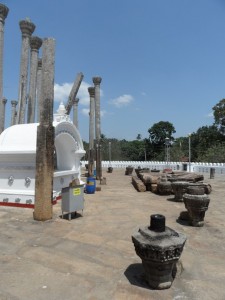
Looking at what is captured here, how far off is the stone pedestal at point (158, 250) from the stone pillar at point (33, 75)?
13732 mm

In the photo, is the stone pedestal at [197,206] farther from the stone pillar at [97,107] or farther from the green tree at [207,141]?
the green tree at [207,141]

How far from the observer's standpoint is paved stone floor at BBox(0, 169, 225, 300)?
3.81m

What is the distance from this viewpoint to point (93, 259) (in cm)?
492

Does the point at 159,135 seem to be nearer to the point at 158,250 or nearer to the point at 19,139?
the point at 19,139

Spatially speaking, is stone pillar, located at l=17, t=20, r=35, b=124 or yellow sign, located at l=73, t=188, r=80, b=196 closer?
yellow sign, located at l=73, t=188, r=80, b=196

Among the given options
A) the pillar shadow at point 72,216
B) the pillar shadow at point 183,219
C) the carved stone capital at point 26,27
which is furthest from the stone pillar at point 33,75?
the pillar shadow at point 183,219

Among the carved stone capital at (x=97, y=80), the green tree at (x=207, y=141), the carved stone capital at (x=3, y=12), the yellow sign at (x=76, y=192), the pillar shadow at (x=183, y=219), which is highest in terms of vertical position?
the carved stone capital at (x=3, y=12)

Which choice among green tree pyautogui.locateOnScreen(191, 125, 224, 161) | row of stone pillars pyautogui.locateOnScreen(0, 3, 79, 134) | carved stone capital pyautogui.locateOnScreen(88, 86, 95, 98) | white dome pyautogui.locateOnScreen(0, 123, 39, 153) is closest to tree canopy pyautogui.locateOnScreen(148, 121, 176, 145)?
green tree pyautogui.locateOnScreen(191, 125, 224, 161)

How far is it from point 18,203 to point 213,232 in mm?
6215

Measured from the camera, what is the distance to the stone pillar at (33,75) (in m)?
16.3

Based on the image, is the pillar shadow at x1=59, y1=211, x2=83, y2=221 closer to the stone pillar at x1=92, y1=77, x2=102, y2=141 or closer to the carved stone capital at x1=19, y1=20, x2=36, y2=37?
the stone pillar at x1=92, y1=77, x2=102, y2=141

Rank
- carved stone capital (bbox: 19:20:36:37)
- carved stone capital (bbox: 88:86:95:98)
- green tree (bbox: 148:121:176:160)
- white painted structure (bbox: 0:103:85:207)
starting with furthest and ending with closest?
green tree (bbox: 148:121:176:160)
carved stone capital (bbox: 88:86:95:98)
carved stone capital (bbox: 19:20:36:37)
white painted structure (bbox: 0:103:85:207)

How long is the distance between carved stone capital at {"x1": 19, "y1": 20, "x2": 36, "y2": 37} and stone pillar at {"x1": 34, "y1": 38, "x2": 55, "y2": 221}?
870 centimetres

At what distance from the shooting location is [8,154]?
9.59 meters
